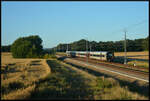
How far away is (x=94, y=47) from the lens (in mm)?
78875

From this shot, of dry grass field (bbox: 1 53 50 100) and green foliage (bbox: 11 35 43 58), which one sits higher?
green foliage (bbox: 11 35 43 58)

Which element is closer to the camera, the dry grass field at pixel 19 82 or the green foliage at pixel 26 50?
the dry grass field at pixel 19 82

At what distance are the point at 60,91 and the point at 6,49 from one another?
170 metres

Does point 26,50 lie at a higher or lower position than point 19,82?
higher

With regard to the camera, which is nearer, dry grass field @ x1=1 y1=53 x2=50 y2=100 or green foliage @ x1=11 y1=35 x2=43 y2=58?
dry grass field @ x1=1 y1=53 x2=50 y2=100

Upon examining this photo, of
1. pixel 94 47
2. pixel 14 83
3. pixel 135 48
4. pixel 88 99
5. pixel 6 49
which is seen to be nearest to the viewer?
pixel 88 99

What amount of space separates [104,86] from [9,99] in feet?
22.9

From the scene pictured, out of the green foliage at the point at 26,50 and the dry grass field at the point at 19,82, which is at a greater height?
the green foliage at the point at 26,50

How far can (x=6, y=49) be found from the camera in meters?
167

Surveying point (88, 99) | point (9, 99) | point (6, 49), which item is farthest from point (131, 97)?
point (6, 49)

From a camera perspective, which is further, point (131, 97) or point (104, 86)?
point (104, 86)

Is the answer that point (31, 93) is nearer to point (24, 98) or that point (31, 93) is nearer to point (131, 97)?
point (24, 98)

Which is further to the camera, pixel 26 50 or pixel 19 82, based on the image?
pixel 26 50

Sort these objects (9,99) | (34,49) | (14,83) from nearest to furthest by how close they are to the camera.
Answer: (9,99) → (14,83) → (34,49)
